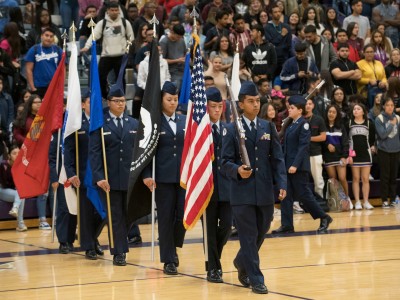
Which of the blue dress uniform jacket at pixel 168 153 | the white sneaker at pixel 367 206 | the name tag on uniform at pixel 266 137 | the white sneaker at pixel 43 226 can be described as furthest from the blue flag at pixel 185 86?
the white sneaker at pixel 367 206

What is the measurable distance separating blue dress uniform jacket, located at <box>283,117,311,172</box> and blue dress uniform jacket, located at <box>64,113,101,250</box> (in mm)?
3334

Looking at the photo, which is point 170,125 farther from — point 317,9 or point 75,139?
point 317,9

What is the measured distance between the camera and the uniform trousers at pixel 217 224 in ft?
35.4

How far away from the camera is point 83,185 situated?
42.6 ft

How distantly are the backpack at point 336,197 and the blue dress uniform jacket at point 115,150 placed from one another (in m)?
6.41

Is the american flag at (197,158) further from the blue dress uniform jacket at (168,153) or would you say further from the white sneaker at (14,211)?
the white sneaker at (14,211)

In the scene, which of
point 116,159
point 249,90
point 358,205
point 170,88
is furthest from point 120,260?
point 358,205

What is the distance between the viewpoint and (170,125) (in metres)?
11.6

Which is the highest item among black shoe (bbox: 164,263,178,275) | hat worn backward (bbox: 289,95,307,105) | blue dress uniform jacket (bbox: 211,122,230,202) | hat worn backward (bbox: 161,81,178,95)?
hat worn backward (bbox: 289,95,307,105)

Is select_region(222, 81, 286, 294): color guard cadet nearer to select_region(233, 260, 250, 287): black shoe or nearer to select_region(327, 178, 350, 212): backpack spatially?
select_region(233, 260, 250, 287): black shoe

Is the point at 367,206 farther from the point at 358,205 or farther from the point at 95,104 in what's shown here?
the point at 95,104

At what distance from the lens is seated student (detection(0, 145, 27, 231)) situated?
16406 mm

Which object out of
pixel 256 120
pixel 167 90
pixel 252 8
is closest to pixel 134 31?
pixel 252 8

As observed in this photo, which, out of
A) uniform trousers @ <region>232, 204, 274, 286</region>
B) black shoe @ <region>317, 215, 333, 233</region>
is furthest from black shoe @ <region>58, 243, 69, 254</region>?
uniform trousers @ <region>232, 204, 274, 286</region>
